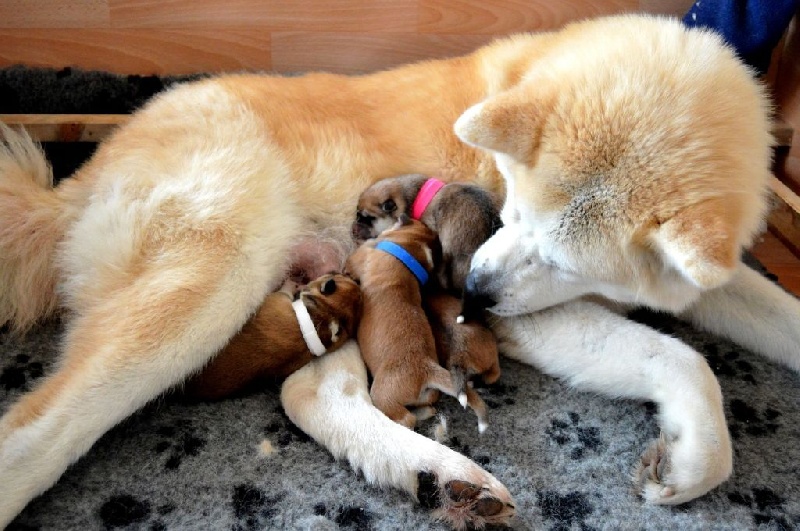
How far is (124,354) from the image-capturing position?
129 cm

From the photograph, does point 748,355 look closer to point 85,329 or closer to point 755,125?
point 755,125

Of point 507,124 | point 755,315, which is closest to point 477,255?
point 507,124

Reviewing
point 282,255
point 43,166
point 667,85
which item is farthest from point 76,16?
point 667,85

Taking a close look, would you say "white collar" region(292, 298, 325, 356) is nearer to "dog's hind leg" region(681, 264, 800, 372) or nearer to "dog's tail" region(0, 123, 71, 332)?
"dog's tail" region(0, 123, 71, 332)

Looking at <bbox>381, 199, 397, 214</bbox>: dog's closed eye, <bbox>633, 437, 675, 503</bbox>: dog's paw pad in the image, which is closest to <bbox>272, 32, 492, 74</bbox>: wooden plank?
<bbox>381, 199, 397, 214</bbox>: dog's closed eye

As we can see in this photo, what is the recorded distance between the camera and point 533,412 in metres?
1.50

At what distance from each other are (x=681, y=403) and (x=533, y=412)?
312 mm

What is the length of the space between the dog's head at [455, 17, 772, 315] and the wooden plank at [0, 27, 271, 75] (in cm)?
125

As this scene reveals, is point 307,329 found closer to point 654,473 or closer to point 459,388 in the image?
point 459,388

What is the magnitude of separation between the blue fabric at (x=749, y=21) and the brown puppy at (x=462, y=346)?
1179 mm

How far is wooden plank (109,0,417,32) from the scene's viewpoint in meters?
2.27

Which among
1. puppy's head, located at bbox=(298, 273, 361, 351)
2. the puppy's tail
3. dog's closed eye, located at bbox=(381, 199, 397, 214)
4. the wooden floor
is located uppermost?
dog's closed eye, located at bbox=(381, 199, 397, 214)

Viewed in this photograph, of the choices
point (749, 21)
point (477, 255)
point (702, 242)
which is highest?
point (749, 21)

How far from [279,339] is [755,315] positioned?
1.16 meters
